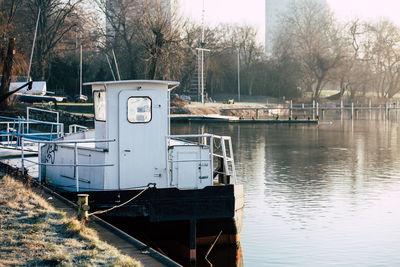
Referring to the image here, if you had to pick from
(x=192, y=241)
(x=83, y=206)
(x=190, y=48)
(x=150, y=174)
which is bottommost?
(x=192, y=241)

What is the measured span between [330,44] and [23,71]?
66054 millimetres

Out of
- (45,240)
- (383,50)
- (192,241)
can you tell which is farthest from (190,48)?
(45,240)

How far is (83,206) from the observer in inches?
486

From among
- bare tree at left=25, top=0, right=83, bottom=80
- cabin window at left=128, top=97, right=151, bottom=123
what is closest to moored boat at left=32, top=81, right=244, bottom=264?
cabin window at left=128, top=97, right=151, bottom=123

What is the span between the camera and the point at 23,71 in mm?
51688

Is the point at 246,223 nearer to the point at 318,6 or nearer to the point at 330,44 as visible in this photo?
the point at 330,44

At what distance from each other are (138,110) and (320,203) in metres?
9.86

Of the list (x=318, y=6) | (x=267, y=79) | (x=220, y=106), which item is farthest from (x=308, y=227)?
(x=318, y=6)

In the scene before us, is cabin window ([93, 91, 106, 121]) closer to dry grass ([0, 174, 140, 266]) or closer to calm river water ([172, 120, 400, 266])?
dry grass ([0, 174, 140, 266])

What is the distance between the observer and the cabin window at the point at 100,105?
1512cm

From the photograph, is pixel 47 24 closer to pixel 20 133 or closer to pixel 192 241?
pixel 20 133

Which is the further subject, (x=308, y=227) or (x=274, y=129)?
(x=274, y=129)

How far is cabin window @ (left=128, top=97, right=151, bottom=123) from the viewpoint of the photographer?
1441cm

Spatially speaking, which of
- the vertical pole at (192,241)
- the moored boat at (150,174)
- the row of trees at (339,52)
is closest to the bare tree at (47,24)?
the row of trees at (339,52)
